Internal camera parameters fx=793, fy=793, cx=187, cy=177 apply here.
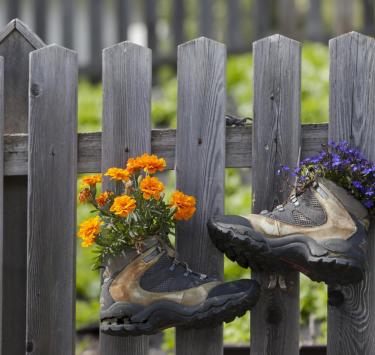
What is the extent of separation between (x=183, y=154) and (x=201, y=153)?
7 centimetres

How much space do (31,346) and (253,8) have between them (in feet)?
17.1

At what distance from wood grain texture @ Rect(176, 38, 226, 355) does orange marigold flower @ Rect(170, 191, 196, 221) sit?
200 mm

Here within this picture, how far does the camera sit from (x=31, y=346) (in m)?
3.03

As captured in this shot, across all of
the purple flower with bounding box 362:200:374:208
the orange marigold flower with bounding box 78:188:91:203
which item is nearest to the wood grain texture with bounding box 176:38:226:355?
the orange marigold flower with bounding box 78:188:91:203

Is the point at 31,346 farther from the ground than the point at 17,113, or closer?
closer

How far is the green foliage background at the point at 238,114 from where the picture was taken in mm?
4191

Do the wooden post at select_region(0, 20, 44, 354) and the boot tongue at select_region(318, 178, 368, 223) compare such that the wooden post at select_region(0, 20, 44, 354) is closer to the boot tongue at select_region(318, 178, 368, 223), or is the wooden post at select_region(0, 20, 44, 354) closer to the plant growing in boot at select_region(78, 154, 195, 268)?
the plant growing in boot at select_region(78, 154, 195, 268)

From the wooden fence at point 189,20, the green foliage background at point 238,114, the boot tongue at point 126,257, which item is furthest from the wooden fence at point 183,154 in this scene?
the wooden fence at point 189,20

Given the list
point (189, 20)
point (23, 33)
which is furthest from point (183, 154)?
point (189, 20)

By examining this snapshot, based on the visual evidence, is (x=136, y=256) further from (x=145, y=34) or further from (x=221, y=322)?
(x=145, y=34)

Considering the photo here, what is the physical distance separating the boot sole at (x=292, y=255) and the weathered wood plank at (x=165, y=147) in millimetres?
352

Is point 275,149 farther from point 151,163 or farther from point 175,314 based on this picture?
point 175,314

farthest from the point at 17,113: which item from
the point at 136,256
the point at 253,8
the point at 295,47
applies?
the point at 253,8

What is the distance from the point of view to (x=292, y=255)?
2656 mm
